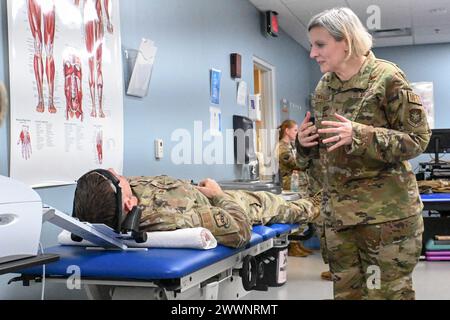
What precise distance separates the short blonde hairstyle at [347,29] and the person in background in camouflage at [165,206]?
79 cm

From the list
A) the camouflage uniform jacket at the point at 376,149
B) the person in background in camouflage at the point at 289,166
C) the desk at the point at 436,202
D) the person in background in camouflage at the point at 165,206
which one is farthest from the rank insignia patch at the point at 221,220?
the person in background in camouflage at the point at 289,166

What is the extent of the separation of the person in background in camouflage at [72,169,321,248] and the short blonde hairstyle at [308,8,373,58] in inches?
31.1

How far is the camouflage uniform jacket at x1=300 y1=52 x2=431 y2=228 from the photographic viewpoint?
5.57ft

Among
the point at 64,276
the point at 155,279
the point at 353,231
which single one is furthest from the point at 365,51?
the point at 64,276

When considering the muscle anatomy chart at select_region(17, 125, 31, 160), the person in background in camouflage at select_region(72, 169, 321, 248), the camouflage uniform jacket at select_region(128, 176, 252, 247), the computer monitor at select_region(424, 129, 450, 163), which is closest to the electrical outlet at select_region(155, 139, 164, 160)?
the person in background in camouflage at select_region(72, 169, 321, 248)

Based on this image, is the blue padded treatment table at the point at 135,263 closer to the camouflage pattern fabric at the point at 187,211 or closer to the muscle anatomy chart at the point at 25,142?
the camouflage pattern fabric at the point at 187,211

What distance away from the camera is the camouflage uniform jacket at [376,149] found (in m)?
1.70

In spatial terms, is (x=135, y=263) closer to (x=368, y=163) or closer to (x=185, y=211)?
(x=185, y=211)

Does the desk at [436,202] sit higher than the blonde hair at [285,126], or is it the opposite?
the blonde hair at [285,126]

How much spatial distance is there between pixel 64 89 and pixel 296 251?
10.2 feet

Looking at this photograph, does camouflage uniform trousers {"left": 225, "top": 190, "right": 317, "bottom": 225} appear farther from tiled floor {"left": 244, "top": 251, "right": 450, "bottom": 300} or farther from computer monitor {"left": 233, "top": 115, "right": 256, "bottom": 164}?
computer monitor {"left": 233, "top": 115, "right": 256, "bottom": 164}

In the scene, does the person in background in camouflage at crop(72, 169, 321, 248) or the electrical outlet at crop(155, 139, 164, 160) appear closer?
the person in background in camouflage at crop(72, 169, 321, 248)

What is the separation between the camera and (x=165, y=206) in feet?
7.43

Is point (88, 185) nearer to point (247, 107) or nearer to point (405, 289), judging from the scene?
point (405, 289)
